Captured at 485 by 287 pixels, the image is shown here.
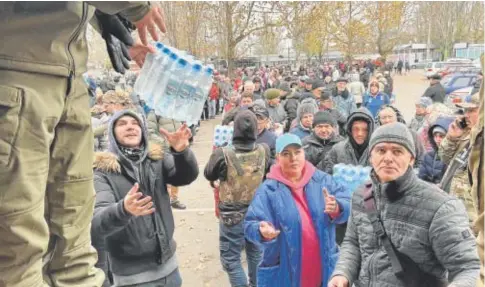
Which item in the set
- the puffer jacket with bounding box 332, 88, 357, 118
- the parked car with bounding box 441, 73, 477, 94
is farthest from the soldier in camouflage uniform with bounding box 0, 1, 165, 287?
the parked car with bounding box 441, 73, 477, 94

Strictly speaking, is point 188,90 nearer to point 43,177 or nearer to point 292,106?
point 43,177

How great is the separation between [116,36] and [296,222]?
1966 millimetres

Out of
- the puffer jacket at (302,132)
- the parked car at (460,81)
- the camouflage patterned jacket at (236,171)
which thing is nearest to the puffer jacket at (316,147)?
the puffer jacket at (302,132)

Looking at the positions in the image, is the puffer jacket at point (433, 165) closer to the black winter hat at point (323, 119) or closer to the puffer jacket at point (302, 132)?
the black winter hat at point (323, 119)

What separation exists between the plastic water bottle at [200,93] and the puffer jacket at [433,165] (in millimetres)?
2367

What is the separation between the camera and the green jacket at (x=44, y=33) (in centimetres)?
118

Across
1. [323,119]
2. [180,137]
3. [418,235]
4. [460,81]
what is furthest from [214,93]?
[418,235]

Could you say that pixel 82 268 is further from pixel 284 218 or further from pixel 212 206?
pixel 212 206

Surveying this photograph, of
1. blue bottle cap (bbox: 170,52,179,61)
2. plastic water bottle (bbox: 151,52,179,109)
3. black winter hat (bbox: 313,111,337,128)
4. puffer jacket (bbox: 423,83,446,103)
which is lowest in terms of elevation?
puffer jacket (bbox: 423,83,446,103)

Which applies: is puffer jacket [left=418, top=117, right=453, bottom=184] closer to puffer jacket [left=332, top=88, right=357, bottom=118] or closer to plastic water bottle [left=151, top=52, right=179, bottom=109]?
plastic water bottle [left=151, top=52, right=179, bottom=109]

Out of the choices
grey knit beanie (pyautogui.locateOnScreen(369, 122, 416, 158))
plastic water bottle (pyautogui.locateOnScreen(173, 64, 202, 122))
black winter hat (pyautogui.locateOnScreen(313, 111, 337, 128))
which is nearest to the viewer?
grey knit beanie (pyautogui.locateOnScreen(369, 122, 416, 158))

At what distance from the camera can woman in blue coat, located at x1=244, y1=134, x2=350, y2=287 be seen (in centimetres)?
323

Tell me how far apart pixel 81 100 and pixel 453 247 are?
1682mm

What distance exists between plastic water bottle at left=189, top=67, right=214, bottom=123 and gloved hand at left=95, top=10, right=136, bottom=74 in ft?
4.04
